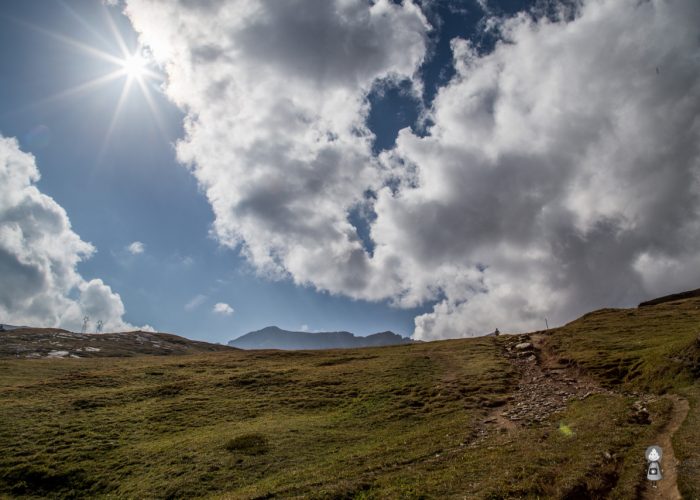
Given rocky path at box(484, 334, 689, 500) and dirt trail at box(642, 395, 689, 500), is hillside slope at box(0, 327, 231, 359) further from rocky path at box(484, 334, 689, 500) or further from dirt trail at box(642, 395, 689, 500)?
dirt trail at box(642, 395, 689, 500)

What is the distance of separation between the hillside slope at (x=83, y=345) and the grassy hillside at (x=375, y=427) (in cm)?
6336

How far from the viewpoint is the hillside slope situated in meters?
121

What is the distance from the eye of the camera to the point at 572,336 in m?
72.5

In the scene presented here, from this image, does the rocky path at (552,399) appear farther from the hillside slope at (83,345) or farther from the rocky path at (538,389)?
the hillside slope at (83,345)

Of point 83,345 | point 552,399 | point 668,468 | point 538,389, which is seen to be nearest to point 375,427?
point 552,399

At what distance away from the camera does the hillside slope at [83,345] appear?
121m

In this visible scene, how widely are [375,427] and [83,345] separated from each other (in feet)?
478

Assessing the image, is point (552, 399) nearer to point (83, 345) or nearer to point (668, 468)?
point (668, 468)

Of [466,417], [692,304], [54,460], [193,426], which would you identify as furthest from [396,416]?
[692,304]

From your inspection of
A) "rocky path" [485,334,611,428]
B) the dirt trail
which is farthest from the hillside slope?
the dirt trail

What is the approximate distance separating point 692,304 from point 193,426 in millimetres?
113971

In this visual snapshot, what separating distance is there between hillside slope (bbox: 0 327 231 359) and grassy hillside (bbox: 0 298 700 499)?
208ft

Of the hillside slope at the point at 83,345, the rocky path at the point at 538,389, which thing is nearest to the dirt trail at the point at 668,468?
the rocky path at the point at 538,389

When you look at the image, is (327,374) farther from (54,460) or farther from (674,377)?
A: (674,377)
